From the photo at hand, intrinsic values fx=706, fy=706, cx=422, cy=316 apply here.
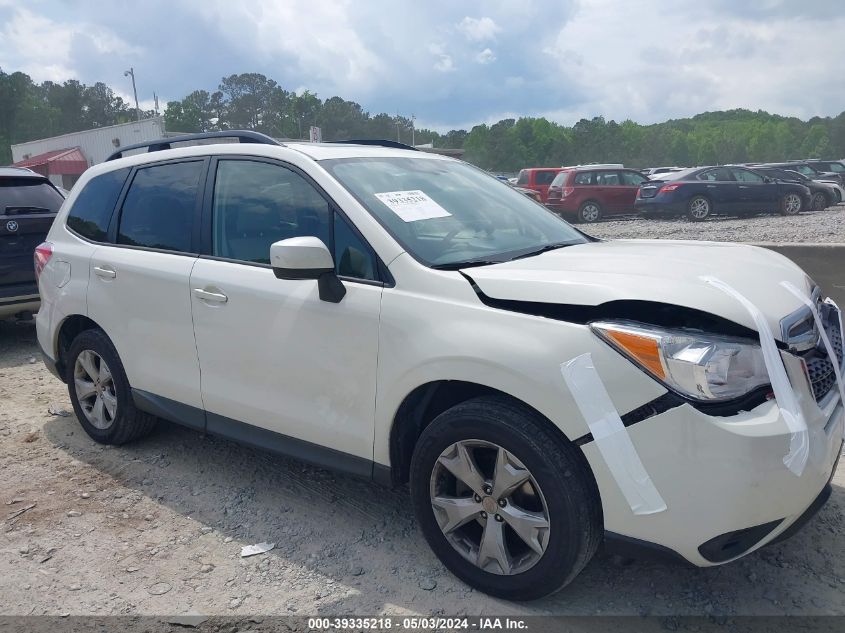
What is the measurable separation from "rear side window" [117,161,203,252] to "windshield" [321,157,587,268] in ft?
3.15

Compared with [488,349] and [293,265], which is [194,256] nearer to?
[293,265]

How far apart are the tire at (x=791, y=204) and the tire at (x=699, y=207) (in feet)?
7.92

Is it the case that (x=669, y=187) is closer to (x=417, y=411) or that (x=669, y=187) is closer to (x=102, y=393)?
(x=102, y=393)

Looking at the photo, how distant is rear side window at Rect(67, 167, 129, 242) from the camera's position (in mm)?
4324

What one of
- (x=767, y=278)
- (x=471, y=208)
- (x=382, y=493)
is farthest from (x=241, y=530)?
(x=767, y=278)

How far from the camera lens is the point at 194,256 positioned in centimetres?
367

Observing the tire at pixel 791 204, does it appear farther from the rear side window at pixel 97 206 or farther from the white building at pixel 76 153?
the white building at pixel 76 153

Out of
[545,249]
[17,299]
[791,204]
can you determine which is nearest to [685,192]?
[791,204]

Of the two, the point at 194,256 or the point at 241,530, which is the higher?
the point at 194,256

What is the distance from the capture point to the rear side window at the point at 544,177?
22.4 meters

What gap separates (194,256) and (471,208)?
1456 millimetres

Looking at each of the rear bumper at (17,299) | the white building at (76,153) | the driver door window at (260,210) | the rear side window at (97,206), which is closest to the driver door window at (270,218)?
the driver door window at (260,210)

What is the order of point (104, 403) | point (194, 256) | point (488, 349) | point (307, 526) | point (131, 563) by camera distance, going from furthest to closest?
point (104, 403), point (194, 256), point (307, 526), point (131, 563), point (488, 349)

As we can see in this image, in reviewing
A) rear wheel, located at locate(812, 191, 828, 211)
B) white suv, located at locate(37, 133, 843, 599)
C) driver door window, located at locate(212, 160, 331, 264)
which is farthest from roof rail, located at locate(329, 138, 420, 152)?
rear wheel, located at locate(812, 191, 828, 211)
